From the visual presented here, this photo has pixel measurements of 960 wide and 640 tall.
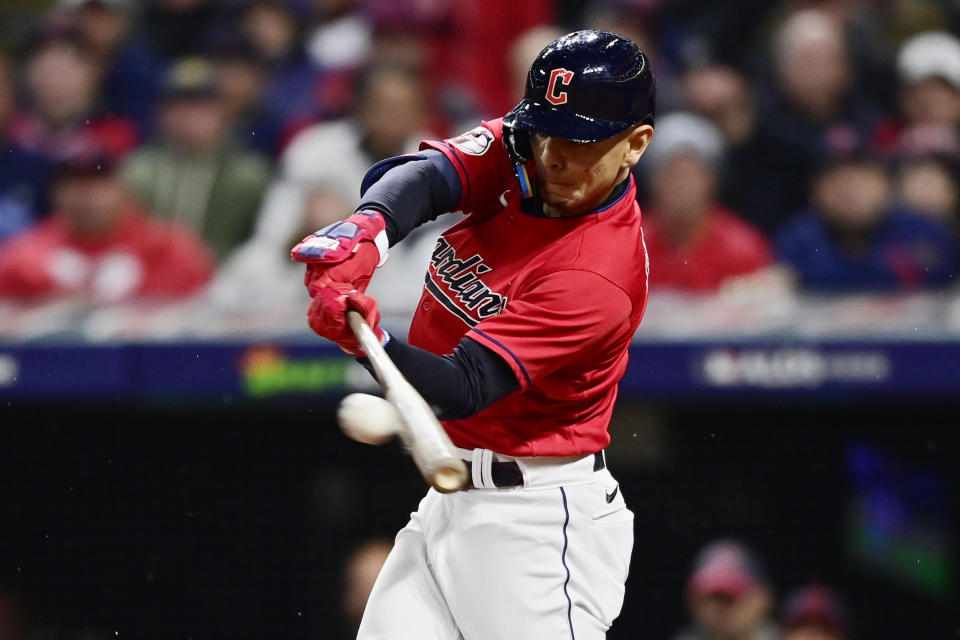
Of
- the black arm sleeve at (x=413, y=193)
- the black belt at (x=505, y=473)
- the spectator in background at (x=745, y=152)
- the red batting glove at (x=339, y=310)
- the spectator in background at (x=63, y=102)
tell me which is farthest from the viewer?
the spectator in background at (x=63, y=102)

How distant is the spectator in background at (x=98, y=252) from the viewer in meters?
4.76

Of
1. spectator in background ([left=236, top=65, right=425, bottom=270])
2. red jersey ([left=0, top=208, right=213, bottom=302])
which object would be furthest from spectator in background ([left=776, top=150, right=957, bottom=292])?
red jersey ([left=0, top=208, right=213, bottom=302])

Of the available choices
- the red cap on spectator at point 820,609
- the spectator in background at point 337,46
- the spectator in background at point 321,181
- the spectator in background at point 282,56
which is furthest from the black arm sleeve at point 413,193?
the spectator in background at point 282,56

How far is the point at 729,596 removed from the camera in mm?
4336

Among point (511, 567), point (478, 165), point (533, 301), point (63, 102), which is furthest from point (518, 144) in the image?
point (63, 102)

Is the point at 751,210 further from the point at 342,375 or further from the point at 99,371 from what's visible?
the point at 99,371

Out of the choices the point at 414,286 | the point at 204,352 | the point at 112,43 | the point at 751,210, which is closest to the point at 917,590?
the point at 751,210

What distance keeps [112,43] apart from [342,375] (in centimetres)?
223

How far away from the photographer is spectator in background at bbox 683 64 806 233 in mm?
4836

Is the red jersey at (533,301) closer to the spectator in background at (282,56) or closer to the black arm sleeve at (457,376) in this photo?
the black arm sleeve at (457,376)

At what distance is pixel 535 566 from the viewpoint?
2432 mm

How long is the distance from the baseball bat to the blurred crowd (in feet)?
7.78

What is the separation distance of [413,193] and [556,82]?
1.04ft

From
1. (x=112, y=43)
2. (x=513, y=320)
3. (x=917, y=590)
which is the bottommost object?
(x=917, y=590)
